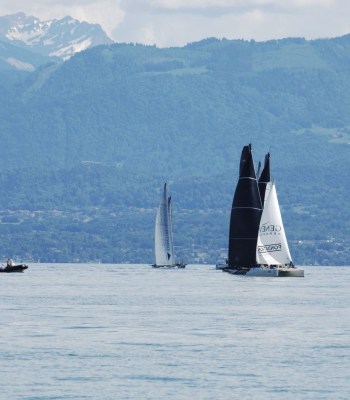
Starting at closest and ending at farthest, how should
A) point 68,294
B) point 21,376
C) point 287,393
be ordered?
point 287,393 → point 21,376 → point 68,294

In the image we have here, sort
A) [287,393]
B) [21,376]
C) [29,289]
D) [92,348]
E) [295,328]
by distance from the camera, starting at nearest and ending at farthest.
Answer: [287,393]
[21,376]
[92,348]
[295,328]
[29,289]

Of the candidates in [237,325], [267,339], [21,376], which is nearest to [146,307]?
[237,325]

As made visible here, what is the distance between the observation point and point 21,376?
287 feet

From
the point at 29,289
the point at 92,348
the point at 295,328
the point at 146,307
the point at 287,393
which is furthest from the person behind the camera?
the point at 29,289

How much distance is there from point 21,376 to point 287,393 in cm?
1567

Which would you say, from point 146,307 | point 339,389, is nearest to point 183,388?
point 339,389

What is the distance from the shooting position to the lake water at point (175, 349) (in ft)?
275

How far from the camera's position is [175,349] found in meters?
101

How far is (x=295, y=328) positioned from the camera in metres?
118

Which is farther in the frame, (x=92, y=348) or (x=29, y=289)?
(x=29, y=289)

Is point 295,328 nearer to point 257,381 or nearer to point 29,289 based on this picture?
point 257,381

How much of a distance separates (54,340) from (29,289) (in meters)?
83.0

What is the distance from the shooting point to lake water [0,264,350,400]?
83.8 m

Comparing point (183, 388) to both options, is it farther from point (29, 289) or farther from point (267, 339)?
point (29, 289)
